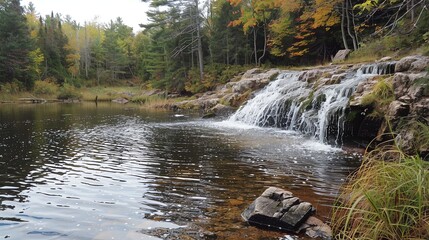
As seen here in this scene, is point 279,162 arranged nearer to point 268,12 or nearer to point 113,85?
point 268,12

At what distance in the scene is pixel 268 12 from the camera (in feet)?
104

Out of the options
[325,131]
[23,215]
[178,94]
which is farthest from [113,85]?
[23,215]

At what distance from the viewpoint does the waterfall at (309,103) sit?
11.4m

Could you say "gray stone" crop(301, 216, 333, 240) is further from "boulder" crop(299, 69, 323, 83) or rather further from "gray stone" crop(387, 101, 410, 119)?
"boulder" crop(299, 69, 323, 83)

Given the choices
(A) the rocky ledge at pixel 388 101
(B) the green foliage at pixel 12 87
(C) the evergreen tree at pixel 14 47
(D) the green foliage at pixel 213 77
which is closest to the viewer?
(A) the rocky ledge at pixel 388 101

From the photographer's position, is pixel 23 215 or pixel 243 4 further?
pixel 243 4

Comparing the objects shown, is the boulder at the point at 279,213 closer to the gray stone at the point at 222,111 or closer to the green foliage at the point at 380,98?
the green foliage at the point at 380,98

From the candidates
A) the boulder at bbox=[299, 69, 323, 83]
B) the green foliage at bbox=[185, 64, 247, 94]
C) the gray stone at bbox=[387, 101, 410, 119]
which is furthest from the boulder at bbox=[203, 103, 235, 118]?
the gray stone at bbox=[387, 101, 410, 119]

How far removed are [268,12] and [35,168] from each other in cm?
2817

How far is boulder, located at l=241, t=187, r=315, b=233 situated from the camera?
4461mm

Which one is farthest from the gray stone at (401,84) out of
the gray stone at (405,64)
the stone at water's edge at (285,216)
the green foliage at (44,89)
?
the green foliage at (44,89)

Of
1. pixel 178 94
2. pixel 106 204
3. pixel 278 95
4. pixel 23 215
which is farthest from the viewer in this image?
pixel 178 94

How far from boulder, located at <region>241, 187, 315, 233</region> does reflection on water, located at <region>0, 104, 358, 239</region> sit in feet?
0.71

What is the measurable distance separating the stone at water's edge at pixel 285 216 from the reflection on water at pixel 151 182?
0.74 ft
